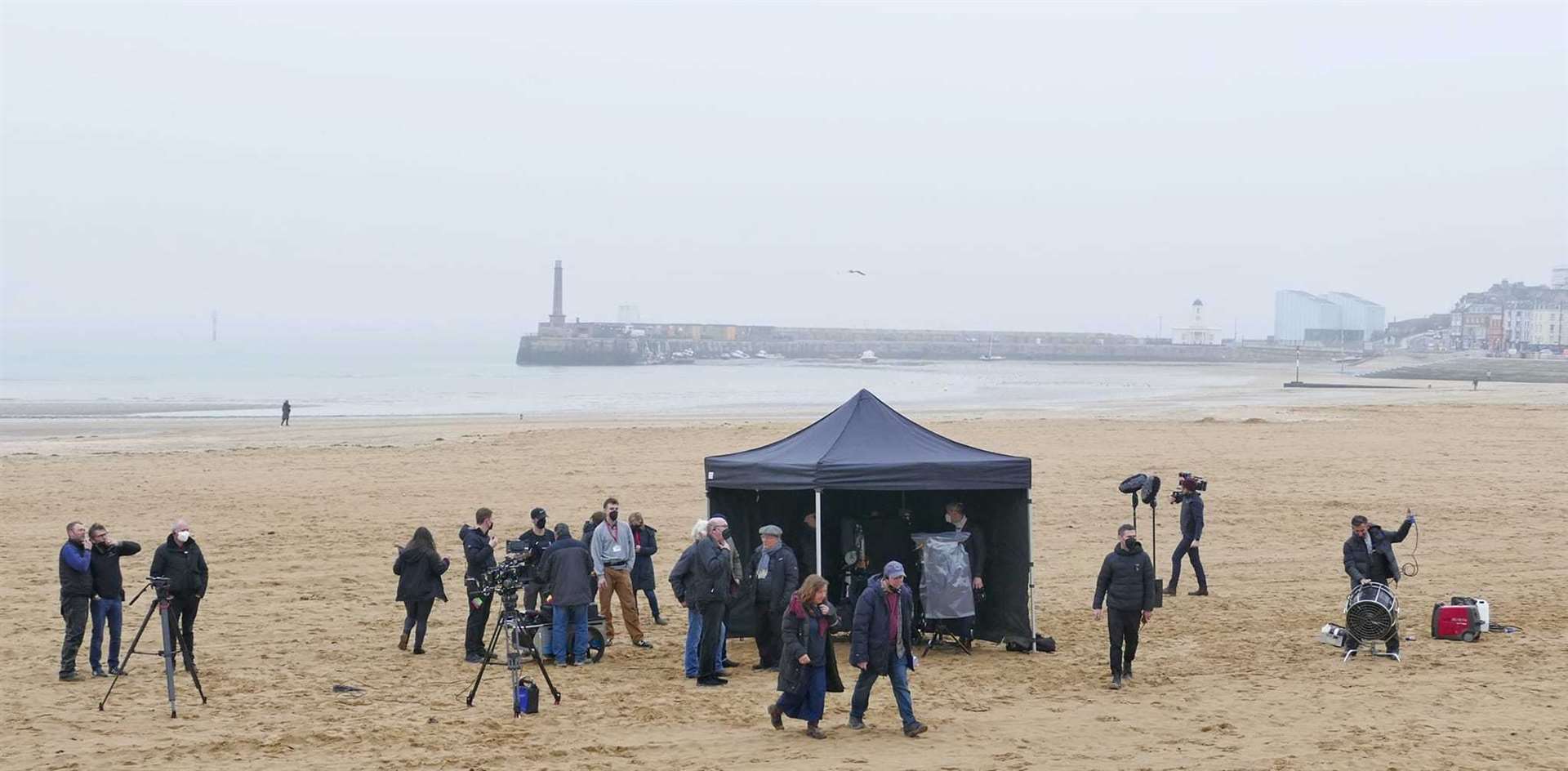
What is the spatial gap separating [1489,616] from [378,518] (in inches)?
586

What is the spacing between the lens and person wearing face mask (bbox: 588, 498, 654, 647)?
12.0 m

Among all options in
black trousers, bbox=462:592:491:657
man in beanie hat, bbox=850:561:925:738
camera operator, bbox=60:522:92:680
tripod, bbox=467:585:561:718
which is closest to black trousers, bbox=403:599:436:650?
black trousers, bbox=462:592:491:657

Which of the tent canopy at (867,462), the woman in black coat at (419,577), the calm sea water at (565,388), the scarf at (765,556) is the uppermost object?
the tent canopy at (867,462)

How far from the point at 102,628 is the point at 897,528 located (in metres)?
6.85

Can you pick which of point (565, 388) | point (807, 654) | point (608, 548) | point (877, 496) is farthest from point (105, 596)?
point (565, 388)

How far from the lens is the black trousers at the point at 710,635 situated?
1054 cm

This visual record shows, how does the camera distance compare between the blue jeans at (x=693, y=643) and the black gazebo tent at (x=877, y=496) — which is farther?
the black gazebo tent at (x=877, y=496)

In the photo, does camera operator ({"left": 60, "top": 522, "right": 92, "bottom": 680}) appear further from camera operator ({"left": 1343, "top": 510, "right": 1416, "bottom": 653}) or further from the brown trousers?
camera operator ({"left": 1343, "top": 510, "right": 1416, "bottom": 653})

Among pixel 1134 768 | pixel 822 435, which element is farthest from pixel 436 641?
pixel 1134 768

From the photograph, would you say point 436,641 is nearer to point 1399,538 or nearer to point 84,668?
point 84,668

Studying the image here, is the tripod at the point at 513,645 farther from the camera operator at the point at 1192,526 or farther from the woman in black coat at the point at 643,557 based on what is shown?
the camera operator at the point at 1192,526

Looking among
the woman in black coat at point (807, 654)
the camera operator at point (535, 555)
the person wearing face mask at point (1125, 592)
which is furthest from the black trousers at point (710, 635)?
the person wearing face mask at point (1125, 592)

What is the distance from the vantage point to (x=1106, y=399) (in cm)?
5781

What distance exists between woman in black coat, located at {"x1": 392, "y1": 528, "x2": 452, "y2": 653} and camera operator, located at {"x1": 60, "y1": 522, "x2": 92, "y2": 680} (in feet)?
7.81
